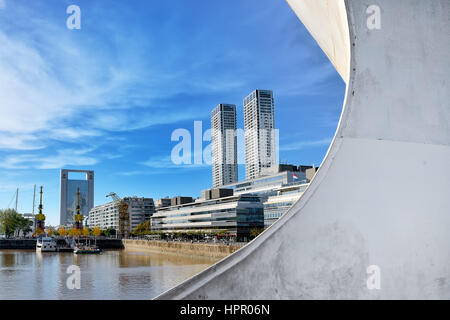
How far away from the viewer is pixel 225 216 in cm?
7081

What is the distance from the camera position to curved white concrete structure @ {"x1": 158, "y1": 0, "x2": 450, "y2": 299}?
191 inches

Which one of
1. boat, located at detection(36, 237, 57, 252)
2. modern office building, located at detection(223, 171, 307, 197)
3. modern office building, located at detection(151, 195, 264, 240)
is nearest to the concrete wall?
modern office building, located at detection(151, 195, 264, 240)

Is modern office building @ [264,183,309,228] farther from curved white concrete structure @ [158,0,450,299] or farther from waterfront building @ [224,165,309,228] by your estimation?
curved white concrete structure @ [158,0,450,299]

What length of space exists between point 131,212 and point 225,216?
251 feet

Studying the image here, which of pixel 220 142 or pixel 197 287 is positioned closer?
pixel 197 287

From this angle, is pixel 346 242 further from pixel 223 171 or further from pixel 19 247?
pixel 223 171

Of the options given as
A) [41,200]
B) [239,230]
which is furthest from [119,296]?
[41,200]

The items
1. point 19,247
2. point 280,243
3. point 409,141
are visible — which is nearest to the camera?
point 280,243

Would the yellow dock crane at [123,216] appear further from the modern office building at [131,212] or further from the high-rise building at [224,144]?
the high-rise building at [224,144]

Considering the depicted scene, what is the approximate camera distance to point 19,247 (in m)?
84.8

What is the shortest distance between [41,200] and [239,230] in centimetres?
6601

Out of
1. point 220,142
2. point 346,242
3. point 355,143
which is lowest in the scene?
point 346,242

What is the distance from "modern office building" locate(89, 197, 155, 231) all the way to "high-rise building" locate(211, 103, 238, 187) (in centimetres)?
3952

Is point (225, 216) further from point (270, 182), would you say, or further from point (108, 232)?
point (108, 232)
